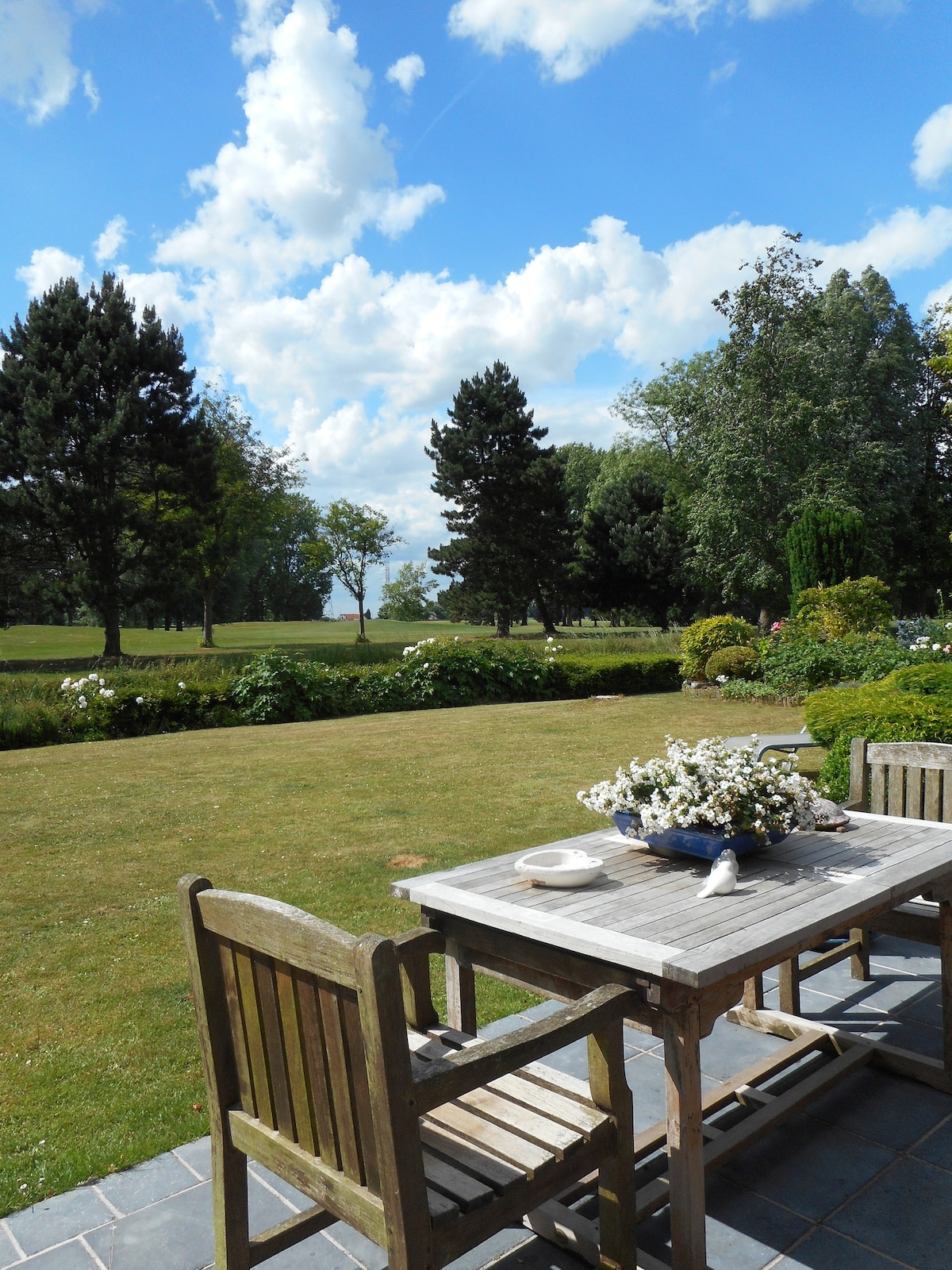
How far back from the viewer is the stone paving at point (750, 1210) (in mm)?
1991

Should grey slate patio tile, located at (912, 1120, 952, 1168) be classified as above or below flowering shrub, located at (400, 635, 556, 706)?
below

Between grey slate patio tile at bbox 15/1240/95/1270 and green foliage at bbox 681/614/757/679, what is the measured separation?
587 inches

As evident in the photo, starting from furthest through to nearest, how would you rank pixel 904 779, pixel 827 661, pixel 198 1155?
pixel 827 661
pixel 904 779
pixel 198 1155

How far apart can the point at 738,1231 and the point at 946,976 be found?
1.19 m

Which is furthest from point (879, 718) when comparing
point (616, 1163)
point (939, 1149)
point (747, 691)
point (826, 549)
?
point (826, 549)

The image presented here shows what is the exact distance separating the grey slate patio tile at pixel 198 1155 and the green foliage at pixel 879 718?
152 inches

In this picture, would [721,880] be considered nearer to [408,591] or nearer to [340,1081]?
[340,1081]

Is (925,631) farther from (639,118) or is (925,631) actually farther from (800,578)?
(639,118)

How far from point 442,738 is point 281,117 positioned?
7126 mm

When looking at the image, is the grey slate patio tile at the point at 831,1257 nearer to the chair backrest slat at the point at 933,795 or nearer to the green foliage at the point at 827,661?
the chair backrest slat at the point at 933,795

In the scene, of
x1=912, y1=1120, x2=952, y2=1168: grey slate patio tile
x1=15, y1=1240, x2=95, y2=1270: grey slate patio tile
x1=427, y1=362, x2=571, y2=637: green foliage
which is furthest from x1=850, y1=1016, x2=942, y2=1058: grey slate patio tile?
x1=427, y1=362, x2=571, y2=637: green foliage

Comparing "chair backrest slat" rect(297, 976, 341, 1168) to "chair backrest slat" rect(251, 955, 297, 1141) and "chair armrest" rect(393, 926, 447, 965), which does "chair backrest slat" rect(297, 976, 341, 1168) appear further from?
"chair armrest" rect(393, 926, 447, 965)

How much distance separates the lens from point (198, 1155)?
249cm

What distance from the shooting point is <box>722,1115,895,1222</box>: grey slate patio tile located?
2.19 m
